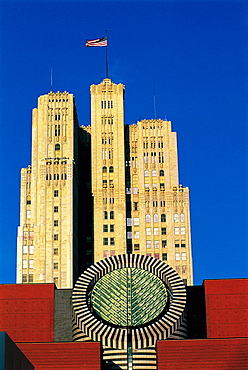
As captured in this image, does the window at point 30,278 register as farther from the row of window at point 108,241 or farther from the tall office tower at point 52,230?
the row of window at point 108,241

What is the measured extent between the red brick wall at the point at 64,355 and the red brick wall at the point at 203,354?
7.30 m

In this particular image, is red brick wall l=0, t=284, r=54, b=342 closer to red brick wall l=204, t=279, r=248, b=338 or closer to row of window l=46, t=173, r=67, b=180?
red brick wall l=204, t=279, r=248, b=338

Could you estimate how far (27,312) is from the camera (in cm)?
11150

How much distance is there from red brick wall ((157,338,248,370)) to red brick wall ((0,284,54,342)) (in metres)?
18.0

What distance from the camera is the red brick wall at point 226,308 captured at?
110312 mm

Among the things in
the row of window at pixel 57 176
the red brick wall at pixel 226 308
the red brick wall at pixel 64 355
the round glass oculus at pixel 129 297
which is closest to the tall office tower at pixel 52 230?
the row of window at pixel 57 176

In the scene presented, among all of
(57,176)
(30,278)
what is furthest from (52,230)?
(57,176)

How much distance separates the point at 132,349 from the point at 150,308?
262 inches

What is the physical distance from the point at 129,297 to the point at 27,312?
13119 millimetres

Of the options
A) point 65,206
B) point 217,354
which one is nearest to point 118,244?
point 65,206

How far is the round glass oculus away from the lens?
10656 centimetres

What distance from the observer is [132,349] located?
338ft

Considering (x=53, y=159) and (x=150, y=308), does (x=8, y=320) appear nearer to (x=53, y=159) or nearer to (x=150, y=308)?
(x=150, y=308)

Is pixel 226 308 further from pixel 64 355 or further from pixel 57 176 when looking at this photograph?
pixel 57 176
